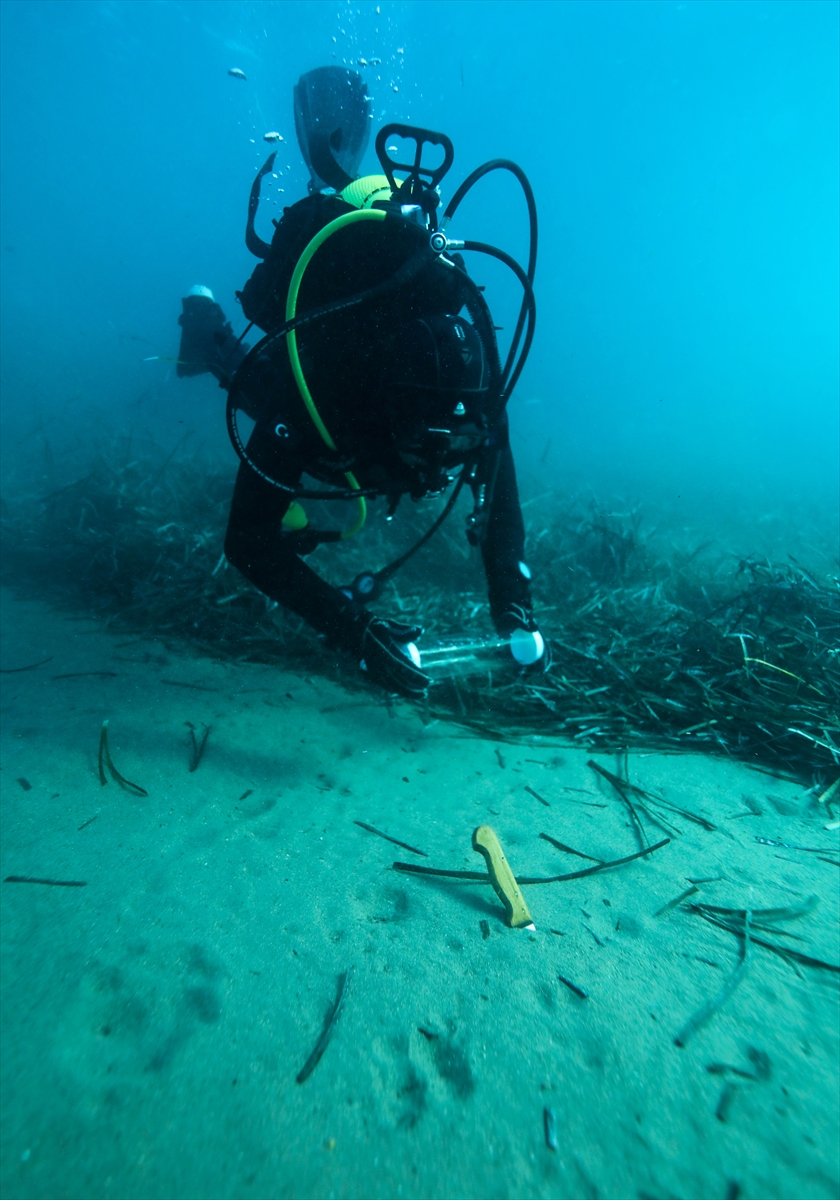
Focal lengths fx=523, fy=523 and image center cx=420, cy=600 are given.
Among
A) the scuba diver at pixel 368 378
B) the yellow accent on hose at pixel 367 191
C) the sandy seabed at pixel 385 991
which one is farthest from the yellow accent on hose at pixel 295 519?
the yellow accent on hose at pixel 367 191

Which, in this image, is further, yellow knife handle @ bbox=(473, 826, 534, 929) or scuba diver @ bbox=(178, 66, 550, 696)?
scuba diver @ bbox=(178, 66, 550, 696)

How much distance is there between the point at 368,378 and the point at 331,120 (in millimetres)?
2688

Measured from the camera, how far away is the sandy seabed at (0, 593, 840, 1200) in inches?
38.6

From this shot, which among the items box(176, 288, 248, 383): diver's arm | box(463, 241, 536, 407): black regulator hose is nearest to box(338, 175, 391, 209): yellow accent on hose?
box(463, 241, 536, 407): black regulator hose

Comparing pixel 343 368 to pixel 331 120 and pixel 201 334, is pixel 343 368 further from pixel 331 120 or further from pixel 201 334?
pixel 201 334

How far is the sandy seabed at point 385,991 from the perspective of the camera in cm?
98

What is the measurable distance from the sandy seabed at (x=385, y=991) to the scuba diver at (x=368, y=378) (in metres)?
1.05

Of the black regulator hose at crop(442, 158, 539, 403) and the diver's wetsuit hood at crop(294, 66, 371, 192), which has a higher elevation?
the diver's wetsuit hood at crop(294, 66, 371, 192)

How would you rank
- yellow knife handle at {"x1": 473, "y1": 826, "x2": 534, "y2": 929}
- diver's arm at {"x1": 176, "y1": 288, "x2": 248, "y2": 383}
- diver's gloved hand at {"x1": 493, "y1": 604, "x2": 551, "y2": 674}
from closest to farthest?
1. yellow knife handle at {"x1": 473, "y1": 826, "x2": 534, "y2": 929}
2. diver's gloved hand at {"x1": 493, "y1": 604, "x2": 551, "y2": 674}
3. diver's arm at {"x1": 176, "y1": 288, "x2": 248, "y2": 383}

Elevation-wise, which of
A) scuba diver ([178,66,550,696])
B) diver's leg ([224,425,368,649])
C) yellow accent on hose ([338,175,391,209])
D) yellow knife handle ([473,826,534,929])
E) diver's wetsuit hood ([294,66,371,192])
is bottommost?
yellow knife handle ([473,826,534,929])

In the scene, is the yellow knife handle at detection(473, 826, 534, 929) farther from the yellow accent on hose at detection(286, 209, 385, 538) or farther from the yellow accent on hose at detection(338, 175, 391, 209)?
the yellow accent on hose at detection(338, 175, 391, 209)

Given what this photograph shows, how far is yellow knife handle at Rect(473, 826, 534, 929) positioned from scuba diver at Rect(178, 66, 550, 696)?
1.10m

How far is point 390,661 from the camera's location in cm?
277

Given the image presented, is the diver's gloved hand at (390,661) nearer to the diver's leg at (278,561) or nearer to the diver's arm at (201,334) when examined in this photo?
the diver's leg at (278,561)
